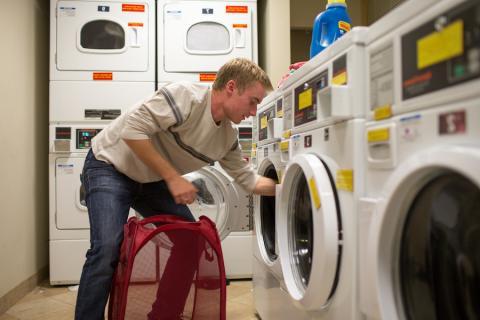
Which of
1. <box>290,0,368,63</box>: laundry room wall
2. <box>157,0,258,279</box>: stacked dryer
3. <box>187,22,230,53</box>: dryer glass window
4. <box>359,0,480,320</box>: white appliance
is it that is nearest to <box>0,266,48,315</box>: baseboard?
<box>157,0,258,279</box>: stacked dryer

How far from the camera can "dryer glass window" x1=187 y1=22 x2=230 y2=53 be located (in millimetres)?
2668

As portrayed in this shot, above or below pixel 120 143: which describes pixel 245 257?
below

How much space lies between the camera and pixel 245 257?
8.51ft

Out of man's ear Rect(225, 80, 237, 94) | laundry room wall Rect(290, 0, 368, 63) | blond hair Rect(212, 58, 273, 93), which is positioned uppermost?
laundry room wall Rect(290, 0, 368, 63)

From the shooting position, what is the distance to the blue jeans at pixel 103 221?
1306mm

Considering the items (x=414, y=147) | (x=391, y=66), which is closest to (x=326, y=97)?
(x=391, y=66)

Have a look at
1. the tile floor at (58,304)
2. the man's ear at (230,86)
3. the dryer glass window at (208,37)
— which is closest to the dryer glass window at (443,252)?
the man's ear at (230,86)

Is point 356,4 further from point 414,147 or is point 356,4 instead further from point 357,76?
point 414,147

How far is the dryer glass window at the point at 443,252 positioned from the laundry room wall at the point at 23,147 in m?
1.98

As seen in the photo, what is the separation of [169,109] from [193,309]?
0.76 meters

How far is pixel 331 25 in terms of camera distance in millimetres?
1551

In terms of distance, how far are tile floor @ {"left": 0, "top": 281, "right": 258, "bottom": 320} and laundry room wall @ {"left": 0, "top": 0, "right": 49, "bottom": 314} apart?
6cm

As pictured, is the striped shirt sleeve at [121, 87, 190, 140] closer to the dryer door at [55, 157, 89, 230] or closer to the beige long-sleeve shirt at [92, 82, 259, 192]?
the beige long-sleeve shirt at [92, 82, 259, 192]

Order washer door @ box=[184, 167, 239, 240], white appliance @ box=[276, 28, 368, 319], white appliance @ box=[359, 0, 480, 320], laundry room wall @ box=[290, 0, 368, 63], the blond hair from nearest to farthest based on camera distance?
white appliance @ box=[359, 0, 480, 320] < white appliance @ box=[276, 28, 368, 319] < the blond hair < washer door @ box=[184, 167, 239, 240] < laundry room wall @ box=[290, 0, 368, 63]
